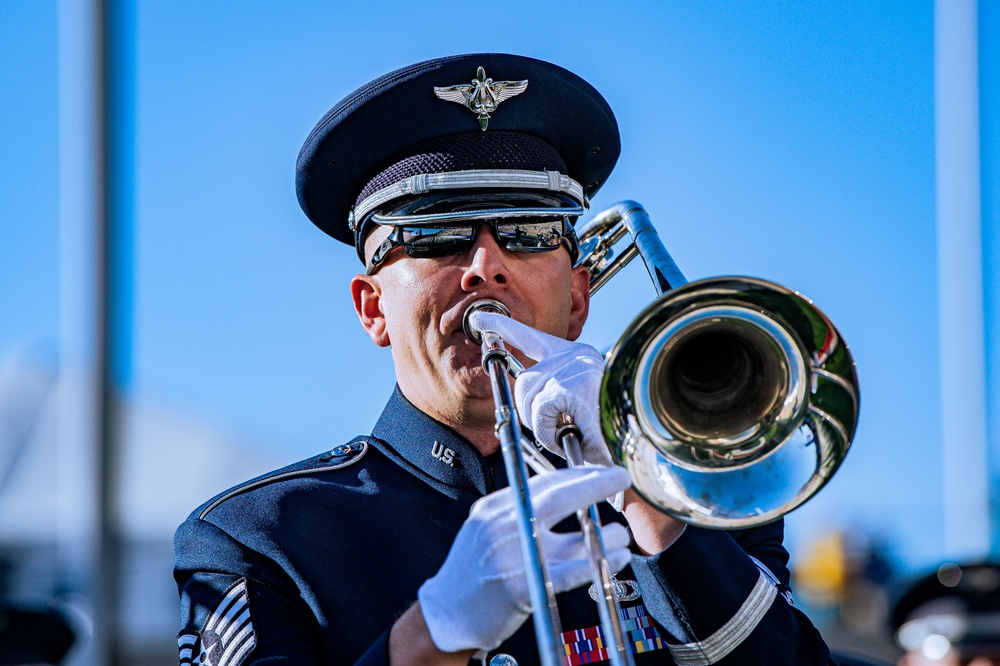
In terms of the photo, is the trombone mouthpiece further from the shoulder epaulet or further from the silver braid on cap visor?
the shoulder epaulet

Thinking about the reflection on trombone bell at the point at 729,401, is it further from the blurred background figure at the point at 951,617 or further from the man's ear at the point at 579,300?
the blurred background figure at the point at 951,617

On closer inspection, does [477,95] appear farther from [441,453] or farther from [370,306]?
[441,453]

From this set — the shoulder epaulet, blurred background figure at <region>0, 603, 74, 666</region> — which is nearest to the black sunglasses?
the shoulder epaulet

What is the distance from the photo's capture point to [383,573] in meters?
3.48

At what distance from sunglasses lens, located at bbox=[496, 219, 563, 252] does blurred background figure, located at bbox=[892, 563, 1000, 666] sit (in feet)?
7.61

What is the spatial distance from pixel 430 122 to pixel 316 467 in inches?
37.6

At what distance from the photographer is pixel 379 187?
390cm

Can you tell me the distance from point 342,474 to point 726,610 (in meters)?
1.07

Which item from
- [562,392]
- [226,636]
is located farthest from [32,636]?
[562,392]

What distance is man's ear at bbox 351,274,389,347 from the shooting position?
4094 millimetres

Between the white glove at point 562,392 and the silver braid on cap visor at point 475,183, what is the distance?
629 millimetres

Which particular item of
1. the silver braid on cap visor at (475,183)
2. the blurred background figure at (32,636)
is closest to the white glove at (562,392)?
the silver braid on cap visor at (475,183)

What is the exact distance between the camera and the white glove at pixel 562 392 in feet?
10.1

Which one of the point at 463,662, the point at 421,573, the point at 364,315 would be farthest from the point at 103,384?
the point at 463,662
